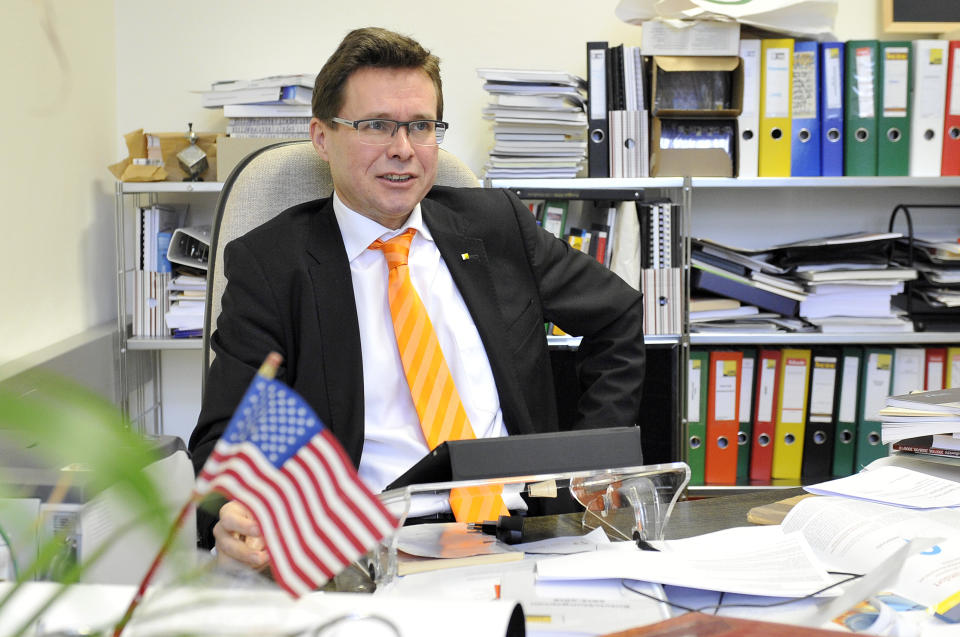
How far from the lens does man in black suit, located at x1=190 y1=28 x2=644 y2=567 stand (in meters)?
1.51

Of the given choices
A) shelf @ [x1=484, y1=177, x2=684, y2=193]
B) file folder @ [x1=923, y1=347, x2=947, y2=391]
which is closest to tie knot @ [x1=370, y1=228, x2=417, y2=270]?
shelf @ [x1=484, y1=177, x2=684, y2=193]

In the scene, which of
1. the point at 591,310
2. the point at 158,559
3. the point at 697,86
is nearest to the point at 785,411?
the point at 697,86

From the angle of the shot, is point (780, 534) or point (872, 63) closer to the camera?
point (780, 534)

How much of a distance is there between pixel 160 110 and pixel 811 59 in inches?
75.1

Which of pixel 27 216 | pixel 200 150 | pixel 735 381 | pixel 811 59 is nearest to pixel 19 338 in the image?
pixel 27 216

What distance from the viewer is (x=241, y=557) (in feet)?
3.26

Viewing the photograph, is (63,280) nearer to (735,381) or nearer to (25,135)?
(25,135)

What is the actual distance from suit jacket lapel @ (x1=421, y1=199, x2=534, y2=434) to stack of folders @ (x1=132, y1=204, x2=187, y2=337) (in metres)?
1.25

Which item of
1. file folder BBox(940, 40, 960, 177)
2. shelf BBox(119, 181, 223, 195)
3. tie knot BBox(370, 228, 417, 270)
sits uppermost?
file folder BBox(940, 40, 960, 177)

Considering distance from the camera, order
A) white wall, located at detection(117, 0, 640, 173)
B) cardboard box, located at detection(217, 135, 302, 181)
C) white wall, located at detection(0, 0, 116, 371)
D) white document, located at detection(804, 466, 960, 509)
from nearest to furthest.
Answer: white document, located at detection(804, 466, 960, 509) < white wall, located at detection(0, 0, 116, 371) < cardboard box, located at detection(217, 135, 302, 181) < white wall, located at detection(117, 0, 640, 173)

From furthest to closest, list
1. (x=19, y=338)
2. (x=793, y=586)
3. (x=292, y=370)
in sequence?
(x=19, y=338), (x=292, y=370), (x=793, y=586)

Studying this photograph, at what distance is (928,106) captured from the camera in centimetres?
265

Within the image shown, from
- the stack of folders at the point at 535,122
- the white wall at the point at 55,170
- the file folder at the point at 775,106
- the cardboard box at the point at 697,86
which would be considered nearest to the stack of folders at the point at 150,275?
the white wall at the point at 55,170

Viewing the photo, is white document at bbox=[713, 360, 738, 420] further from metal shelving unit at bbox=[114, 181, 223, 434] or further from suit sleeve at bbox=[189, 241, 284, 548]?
suit sleeve at bbox=[189, 241, 284, 548]
